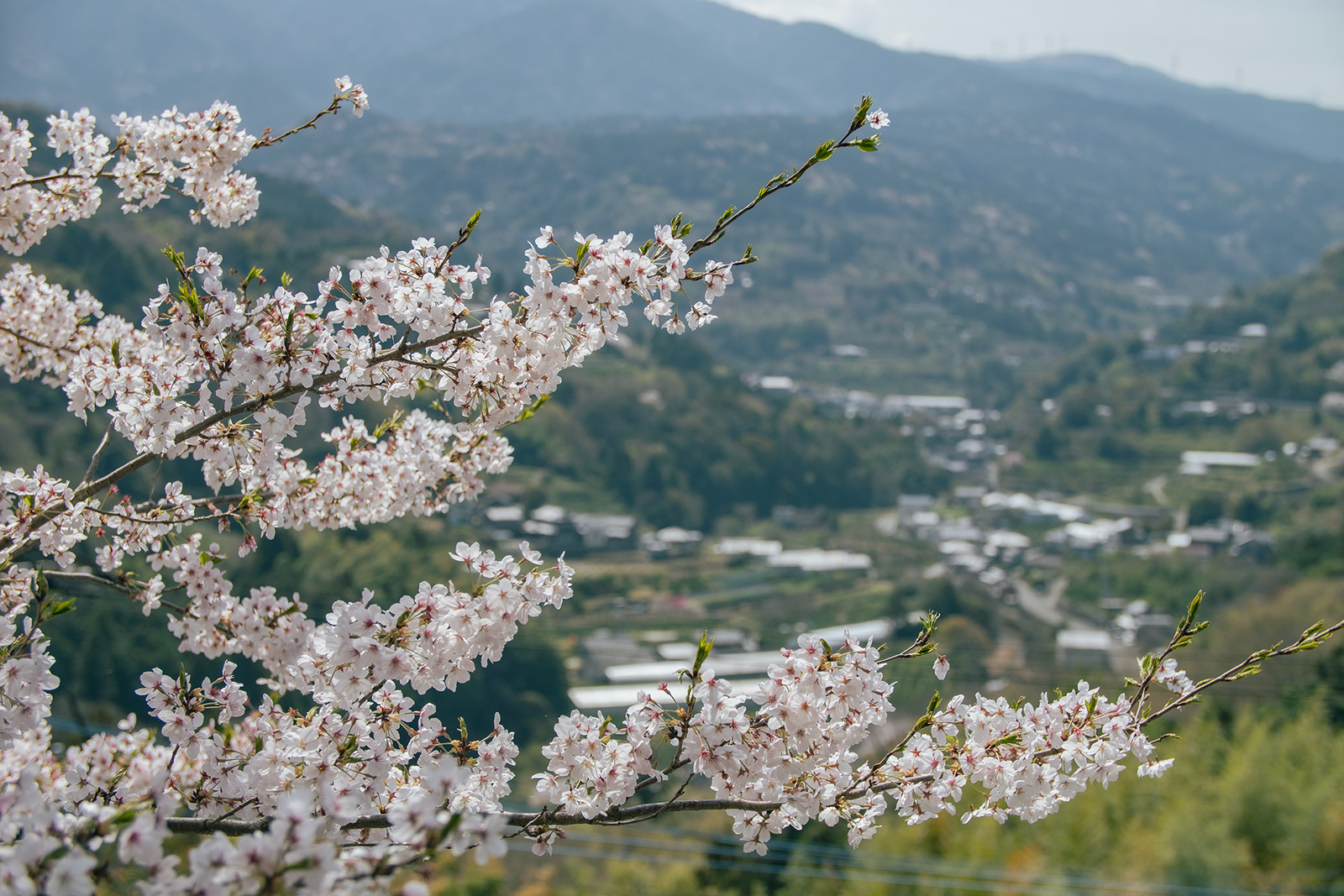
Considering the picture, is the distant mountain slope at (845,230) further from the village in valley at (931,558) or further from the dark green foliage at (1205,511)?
the dark green foliage at (1205,511)

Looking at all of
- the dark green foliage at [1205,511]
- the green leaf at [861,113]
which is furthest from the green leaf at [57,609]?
the dark green foliage at [1205,511]

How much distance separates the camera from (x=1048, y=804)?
2586 millimetres

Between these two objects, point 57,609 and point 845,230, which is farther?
point 845,230

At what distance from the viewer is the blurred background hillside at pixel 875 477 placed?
19.6 metres

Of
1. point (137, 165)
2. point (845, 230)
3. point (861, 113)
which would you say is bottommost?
point (845, 230)

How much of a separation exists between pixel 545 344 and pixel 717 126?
165 meters

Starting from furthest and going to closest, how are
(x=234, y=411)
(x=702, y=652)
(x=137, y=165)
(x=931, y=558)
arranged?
(x=931, y=558), (x=137, y=165), (x=234, y=411), (x=702, y=652)

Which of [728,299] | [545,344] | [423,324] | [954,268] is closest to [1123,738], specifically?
[545,344]

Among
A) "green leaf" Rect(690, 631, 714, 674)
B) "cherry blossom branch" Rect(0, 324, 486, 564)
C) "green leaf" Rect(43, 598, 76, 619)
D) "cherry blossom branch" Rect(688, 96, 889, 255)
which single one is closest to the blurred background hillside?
"green leaf" Rect(690, 631, 714, 674)

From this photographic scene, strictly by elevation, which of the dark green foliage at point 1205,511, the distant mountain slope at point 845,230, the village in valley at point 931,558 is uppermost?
the distant mountain slope at point 845,230

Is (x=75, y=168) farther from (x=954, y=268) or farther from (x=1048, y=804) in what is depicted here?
(x=954, y=268)

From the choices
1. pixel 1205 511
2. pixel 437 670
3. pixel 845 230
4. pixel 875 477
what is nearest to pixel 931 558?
pixel 1205 511

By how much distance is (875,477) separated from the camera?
246ft

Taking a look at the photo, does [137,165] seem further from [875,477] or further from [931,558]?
[875,477]
